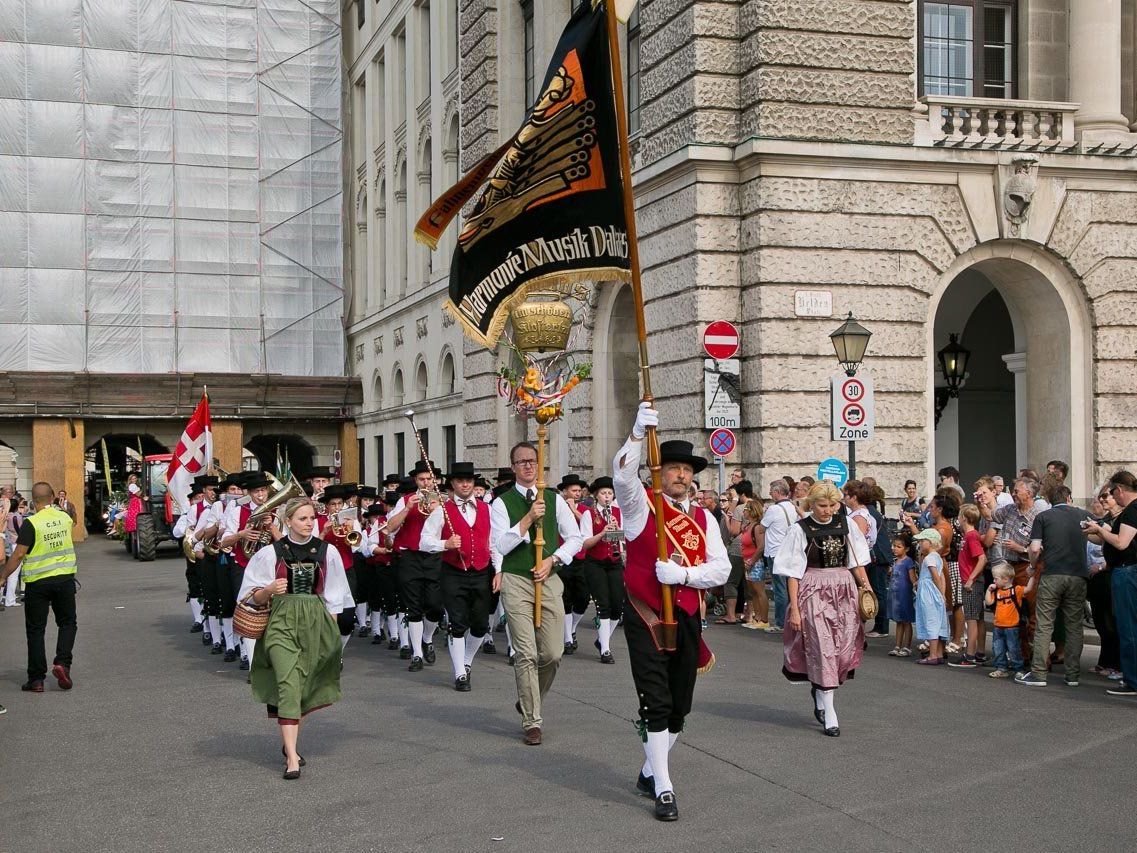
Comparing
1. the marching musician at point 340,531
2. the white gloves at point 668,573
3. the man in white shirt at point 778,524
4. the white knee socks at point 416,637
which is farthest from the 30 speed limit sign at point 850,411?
the white gloves at point 668,573

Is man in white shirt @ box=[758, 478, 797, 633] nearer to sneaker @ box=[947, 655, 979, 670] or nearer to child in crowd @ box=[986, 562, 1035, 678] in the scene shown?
sneaker @ box=[947, 655, 979, 670]

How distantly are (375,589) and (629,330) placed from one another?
9.99 metres

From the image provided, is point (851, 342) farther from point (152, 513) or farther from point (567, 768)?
point (152, 513)

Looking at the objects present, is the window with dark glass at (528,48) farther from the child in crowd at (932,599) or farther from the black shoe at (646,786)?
the black shoe at (646,786)

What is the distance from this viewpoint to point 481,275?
9.51 metres

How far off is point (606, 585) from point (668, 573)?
7108mm

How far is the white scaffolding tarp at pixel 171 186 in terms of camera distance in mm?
43531

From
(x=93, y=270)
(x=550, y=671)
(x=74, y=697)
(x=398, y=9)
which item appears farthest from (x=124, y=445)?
(x=550, y=671)

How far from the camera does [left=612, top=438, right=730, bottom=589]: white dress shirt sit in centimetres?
728

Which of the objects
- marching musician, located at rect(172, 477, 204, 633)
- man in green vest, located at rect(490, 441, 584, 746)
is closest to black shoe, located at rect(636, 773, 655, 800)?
man in green vest, located at rect(490, 441, 584, 746)

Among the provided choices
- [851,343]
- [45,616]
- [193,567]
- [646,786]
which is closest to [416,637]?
[45,616]

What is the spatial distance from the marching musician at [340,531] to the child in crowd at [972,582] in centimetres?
568

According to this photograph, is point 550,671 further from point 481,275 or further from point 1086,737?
point 1086,737

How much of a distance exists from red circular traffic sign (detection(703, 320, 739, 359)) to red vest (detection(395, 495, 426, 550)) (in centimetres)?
525
